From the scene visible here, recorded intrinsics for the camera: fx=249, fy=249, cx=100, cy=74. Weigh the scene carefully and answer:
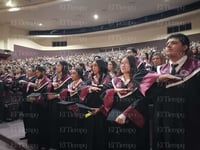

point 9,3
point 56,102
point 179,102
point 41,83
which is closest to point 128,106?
point 179,102

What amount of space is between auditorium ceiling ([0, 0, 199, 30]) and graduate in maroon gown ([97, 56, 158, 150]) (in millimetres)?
7756

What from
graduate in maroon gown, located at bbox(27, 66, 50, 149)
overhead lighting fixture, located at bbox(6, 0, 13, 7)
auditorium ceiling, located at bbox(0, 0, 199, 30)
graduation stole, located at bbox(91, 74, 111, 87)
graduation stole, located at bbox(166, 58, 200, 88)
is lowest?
graduate in maroon gown, located at bbox(27, 66, 50, 149)

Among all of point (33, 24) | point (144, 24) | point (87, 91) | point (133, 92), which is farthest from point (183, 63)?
point (33, 24)

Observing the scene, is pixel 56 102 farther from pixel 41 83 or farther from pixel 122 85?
pixel 122 85

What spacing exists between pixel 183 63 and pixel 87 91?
3.95 feet

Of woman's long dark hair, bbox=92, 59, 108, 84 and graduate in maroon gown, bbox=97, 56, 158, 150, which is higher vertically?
woman's long dark hair, bbox=92, 59, 108, 84

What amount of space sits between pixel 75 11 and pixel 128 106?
9534 millimetres

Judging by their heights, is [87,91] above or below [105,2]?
below

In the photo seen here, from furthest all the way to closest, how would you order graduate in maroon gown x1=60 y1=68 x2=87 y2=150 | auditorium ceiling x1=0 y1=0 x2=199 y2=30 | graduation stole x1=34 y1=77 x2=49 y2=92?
auditorium ceiling x1=0 y1=0 x2=199 y2=30 → graduation stole x1=34 y1=77 x2=49 y2=92 → graduate in maroon gown x1=60 y1=68 x2=87 y2=150

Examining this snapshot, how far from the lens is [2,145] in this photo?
14.5 feet

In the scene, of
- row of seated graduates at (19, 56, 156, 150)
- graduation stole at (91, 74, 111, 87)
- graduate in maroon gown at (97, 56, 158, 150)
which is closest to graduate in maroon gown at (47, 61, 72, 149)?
row of seated graduates at (19, 56, 156, 150)

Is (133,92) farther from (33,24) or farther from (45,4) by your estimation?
(33,24)

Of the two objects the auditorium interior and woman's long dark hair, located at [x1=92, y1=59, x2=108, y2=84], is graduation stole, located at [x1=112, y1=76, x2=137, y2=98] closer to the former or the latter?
the auditorium interior

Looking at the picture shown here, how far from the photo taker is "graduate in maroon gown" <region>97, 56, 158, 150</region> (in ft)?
7.95
